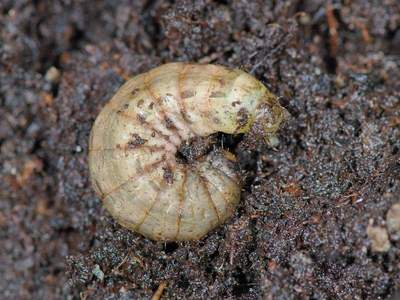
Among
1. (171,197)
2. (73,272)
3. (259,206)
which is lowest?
(73,272)

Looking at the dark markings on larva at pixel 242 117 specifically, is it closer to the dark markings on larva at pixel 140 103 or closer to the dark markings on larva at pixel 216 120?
the dark markings on larva at pixel 216 120

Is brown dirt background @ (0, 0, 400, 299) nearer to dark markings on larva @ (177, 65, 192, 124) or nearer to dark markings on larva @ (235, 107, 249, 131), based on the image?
dark markings on larva @ (235, 107, 249, 131)

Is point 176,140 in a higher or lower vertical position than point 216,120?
lower

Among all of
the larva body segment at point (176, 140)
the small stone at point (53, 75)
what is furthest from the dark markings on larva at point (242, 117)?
the small stone at point (53, 75)

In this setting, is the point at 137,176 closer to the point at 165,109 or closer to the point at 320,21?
the point at 165,109

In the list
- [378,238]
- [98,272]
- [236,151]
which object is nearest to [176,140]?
[236,151]

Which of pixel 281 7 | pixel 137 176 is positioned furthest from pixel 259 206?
pixel 281 7

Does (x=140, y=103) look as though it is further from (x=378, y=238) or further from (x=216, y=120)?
(x=378, y=238)
